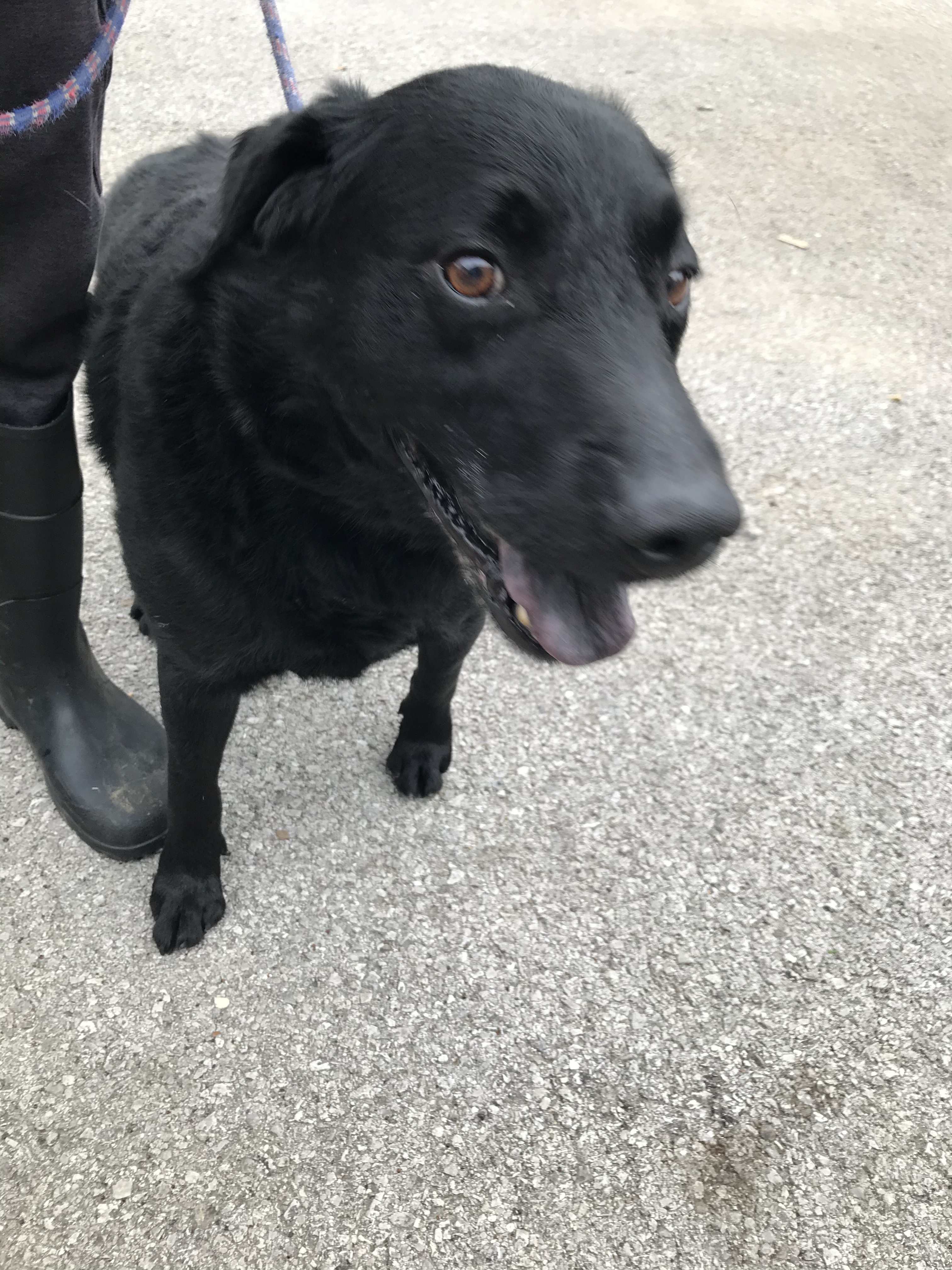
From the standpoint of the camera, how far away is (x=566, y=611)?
136 cm

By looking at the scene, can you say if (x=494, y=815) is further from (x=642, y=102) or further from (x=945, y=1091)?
(x=642, y=102)

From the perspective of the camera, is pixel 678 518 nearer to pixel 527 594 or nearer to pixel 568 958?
pixel 527 594

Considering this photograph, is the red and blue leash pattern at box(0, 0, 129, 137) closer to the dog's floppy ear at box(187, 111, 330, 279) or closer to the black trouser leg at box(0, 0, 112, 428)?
the black trouser leg at box(0, 0, 112, 428)

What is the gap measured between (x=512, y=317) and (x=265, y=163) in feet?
1.39

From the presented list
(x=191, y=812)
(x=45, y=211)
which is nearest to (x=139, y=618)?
(x=191, y=812)

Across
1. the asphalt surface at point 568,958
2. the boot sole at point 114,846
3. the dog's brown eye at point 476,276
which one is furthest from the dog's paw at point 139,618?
the dog's brown eye at point 476,276

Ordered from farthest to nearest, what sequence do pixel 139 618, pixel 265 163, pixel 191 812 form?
pixel 139 618
pixel 191 812
pixel 265 163

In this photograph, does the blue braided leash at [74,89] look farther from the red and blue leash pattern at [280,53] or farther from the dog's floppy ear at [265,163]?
the red and blue leash pattern at [280,53]

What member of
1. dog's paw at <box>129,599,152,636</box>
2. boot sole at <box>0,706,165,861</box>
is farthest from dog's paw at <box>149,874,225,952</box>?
dog's paw at <box>129,599,152,636</box>

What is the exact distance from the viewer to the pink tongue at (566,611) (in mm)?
1335

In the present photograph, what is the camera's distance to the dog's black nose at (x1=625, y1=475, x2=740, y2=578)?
1.09 metres

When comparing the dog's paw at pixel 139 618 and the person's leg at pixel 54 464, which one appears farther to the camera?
the dog's paw at pixel 139 618

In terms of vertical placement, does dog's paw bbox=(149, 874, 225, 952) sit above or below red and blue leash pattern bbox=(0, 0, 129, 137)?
below

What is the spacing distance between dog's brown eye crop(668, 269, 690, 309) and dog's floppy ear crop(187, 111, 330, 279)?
49cm
